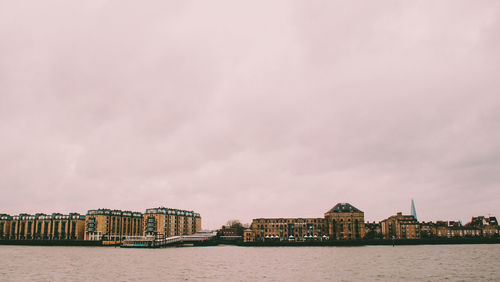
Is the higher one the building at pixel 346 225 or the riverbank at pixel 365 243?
the building at pixel 346 225

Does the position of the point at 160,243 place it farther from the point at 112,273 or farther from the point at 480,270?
the point at 480,270

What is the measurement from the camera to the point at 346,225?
193750 mm

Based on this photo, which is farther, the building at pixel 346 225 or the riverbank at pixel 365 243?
the building at pixel 346 225

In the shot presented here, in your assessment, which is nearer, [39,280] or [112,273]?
[39,280]

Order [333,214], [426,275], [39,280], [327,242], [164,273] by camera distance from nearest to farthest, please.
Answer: [39,280]
[426,275]
[164,273]
[327,242]
[333,214]

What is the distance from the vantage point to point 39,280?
56469mm

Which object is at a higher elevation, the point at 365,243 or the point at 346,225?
the point at 346,225

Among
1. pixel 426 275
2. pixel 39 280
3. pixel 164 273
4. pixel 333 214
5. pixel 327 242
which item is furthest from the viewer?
pixel 333 214

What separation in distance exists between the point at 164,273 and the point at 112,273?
836cm

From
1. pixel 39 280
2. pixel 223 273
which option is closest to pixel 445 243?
pixel 223 273

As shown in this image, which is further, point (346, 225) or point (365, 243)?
point (346, 225)

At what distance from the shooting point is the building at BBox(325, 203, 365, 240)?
193 meters

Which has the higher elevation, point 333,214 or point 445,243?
point 333,214

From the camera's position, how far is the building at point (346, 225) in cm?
19300
